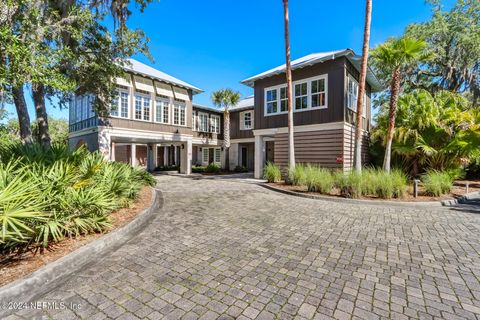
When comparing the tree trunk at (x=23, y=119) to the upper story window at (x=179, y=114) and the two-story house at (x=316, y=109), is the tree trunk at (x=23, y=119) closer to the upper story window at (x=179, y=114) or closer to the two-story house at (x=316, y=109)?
the upper story window at (x=179, y=114)

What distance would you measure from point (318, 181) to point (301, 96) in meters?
6.22

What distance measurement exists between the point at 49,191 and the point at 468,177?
2283 centimetres

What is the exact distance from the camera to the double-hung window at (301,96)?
13453 millimetres

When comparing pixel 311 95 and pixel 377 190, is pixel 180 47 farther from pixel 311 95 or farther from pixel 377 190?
pixel 377 190

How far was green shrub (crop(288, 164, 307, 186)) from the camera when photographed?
10441 mm

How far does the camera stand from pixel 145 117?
17.3 m

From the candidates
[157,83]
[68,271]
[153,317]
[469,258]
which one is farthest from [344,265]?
[157,83]

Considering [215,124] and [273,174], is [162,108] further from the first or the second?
[273,174]

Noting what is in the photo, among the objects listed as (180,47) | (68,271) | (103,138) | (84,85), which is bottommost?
(68,271)

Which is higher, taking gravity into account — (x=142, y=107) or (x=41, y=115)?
(x=142, y=107)

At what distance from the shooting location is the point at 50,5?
8352mm

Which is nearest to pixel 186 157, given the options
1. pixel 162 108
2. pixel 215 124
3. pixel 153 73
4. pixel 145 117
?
pixel 162 108

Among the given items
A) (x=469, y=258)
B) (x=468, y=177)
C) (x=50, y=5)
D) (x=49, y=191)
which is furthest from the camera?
(x=468, y=177)

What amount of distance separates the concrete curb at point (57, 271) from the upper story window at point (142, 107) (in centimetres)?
1381
